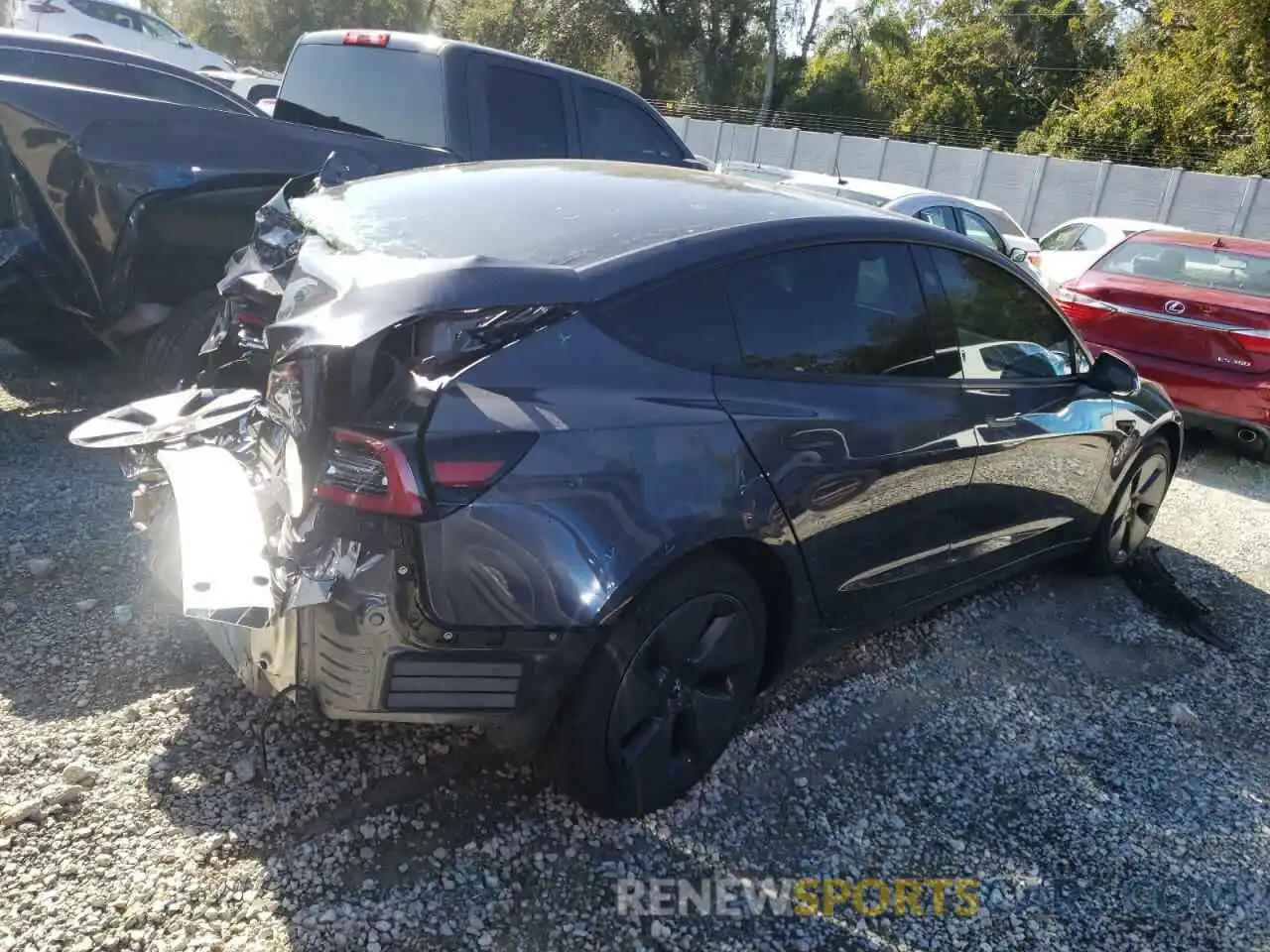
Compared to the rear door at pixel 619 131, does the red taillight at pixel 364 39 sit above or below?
above

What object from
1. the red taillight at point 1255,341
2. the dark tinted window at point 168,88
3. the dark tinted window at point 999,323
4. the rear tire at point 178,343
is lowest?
the rear tire at point 178,343

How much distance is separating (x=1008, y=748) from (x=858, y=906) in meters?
1.03

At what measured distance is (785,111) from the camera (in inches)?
1390

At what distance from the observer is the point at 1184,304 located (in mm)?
6906

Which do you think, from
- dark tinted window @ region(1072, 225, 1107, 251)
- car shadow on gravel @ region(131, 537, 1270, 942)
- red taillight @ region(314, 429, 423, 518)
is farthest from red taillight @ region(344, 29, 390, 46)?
dark tinted window @ region(1072, 225, 1107, 251)

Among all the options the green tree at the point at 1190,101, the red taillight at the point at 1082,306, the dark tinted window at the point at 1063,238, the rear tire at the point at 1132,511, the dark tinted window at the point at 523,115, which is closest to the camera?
the rear tire at the point at 1132,511

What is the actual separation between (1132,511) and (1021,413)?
152cm

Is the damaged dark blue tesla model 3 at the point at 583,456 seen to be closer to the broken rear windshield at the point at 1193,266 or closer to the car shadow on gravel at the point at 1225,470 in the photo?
the car shadow on gravel at the point at 1225,470

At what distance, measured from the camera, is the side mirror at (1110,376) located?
4.18 metres

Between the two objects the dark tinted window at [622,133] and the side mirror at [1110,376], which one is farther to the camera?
the dark tinted window at [622,133]

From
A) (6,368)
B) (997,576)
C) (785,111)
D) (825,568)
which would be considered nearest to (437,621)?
(825,568)

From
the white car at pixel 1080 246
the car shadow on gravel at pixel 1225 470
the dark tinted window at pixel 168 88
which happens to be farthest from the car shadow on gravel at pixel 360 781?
the white car at pixel 1080 246

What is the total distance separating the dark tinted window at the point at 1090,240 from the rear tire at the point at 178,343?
727 centimetres

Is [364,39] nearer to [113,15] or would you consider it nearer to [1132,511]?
[1132,511]
